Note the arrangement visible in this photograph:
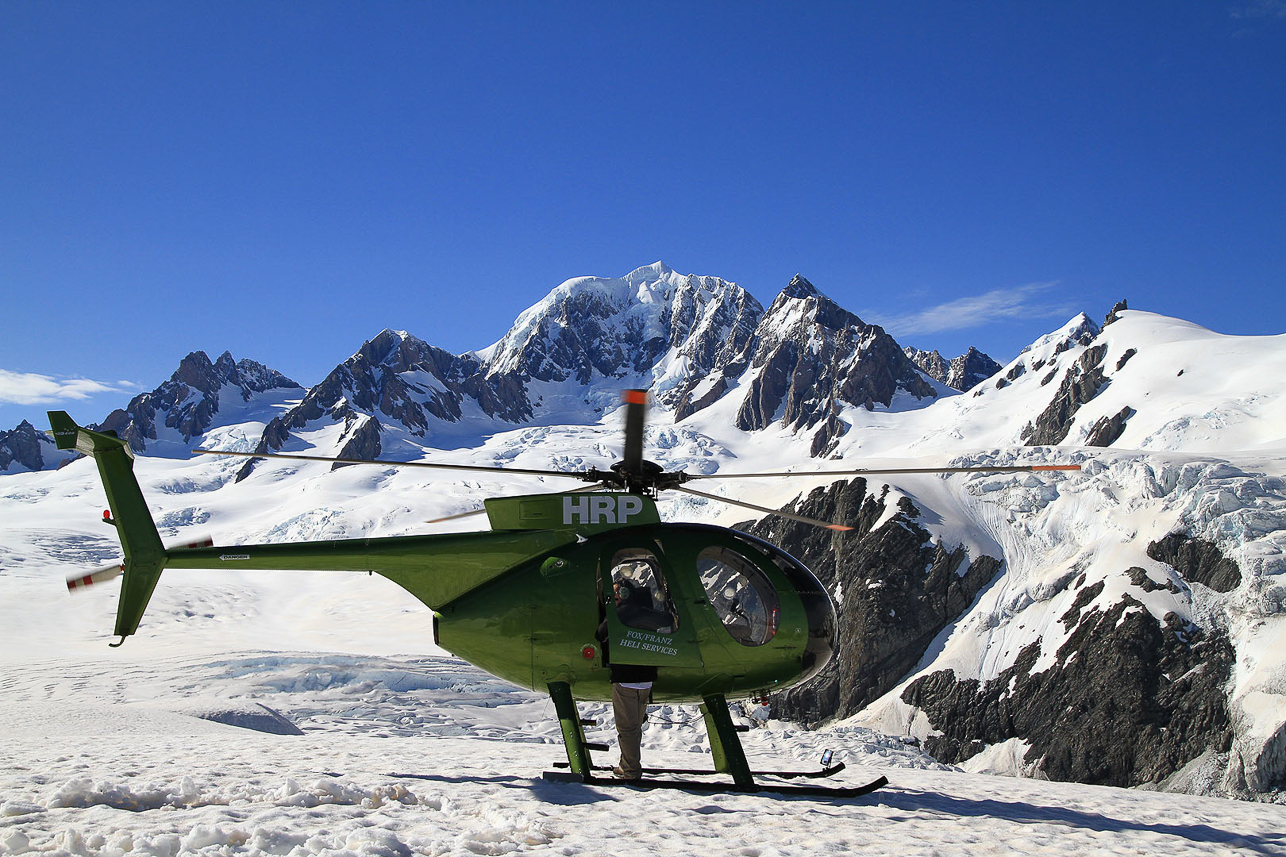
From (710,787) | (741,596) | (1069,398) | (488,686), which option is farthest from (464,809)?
(1069,398)

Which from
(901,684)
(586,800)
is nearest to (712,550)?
(586,800)

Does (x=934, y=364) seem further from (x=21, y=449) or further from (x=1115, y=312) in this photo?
(x=21, y=449)

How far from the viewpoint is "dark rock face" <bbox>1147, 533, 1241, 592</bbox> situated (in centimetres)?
3503

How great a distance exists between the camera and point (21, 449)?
158 meters

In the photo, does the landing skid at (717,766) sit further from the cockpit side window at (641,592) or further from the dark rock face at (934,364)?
the dark rock face at (934,364)

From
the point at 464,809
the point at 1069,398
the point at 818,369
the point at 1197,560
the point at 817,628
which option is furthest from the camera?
the point at 818,369

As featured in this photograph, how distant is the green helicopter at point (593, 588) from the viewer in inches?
336

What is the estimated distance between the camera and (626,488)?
923 cm

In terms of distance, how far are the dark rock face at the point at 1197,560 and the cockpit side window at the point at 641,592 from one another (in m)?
36.0

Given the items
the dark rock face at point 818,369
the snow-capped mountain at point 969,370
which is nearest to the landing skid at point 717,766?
the dark rock face at point 818,369

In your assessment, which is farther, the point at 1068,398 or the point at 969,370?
the point at 969,370

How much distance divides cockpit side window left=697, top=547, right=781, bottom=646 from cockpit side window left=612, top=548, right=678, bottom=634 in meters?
0.48

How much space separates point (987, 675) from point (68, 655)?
41.3 meters

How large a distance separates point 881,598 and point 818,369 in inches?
4539
